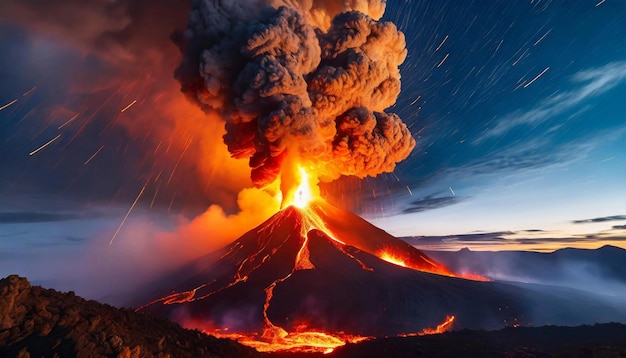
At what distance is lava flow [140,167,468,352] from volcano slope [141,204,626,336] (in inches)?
3.4

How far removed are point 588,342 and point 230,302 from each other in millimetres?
24030

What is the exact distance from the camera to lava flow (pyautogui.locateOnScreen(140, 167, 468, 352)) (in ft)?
88.6

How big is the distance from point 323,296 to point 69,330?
963 inches

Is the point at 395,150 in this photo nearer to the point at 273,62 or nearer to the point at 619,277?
the point at 273,62

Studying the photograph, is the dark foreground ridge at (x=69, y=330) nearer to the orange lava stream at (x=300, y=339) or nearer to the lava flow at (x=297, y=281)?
the orange lava stream at (x=300, y=339)

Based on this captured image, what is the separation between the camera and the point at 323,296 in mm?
31391

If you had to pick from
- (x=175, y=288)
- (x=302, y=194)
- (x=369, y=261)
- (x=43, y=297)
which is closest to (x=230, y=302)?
(x=175, y=288)

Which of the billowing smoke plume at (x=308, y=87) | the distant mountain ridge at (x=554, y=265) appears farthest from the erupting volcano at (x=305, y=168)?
the distant mountain ridge at (x=554, y=265)

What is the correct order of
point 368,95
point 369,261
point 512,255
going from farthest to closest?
1. point 512,255
2. point 368,95
3. point 369,261

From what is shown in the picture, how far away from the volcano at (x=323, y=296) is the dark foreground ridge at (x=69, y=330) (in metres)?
15.6

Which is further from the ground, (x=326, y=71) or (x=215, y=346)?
(x=326, y=71)

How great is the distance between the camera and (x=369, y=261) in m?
38.1

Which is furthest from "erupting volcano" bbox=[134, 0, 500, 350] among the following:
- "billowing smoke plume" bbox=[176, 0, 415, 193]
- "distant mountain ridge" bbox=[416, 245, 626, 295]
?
"distant mountain ridge" bbox=[416, 245, 626, 295]

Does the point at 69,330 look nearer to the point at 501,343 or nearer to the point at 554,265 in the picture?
the point at 501,343
